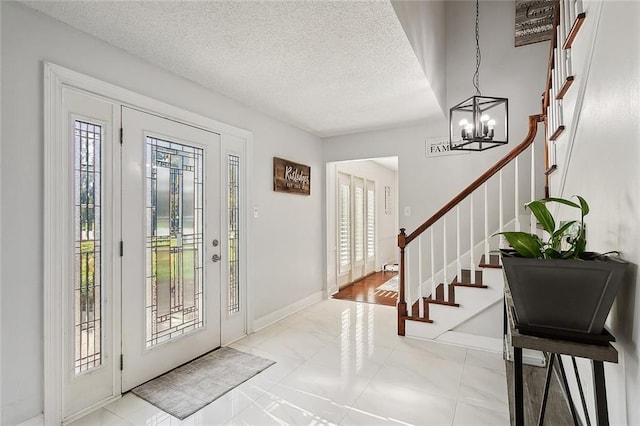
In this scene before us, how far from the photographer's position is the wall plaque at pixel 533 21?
3.57 metres

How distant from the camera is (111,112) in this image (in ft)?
7.29

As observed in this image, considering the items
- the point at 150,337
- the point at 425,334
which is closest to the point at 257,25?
the point at 150,337

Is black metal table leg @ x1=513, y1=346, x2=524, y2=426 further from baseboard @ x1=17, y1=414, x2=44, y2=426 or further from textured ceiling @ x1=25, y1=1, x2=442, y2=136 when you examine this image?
baseboard @ x1=17, y1=414, x2=44, y2=426

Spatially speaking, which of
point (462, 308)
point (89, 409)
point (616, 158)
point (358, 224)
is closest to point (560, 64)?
point (616, 158)

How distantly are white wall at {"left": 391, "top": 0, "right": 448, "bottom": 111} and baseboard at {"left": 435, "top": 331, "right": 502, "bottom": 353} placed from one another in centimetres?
242

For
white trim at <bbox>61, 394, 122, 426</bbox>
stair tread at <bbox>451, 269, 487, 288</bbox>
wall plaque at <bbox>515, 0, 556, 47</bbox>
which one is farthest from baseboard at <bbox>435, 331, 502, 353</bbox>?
wall plaque at <bbox>515, 0, 556, 47</bbox>

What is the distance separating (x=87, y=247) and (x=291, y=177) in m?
2.44

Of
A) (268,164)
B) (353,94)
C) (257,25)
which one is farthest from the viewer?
(268,164)

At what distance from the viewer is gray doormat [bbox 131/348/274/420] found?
2.17 meters

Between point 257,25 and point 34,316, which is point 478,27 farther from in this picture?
point 34,316

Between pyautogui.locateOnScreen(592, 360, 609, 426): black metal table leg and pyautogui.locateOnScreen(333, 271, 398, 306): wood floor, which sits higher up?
pyautogui.locateOnScreen(592, 360, 609, 426): black metal table leg

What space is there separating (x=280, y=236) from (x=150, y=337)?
6.01ft

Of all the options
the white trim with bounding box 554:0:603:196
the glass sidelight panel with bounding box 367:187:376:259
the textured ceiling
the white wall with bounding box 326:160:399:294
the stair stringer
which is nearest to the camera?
the white trim with bounding box 554:0:603:196

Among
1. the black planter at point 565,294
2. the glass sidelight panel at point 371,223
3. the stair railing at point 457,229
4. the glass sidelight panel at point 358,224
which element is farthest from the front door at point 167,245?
the glass sidelight panel at point 371,223
